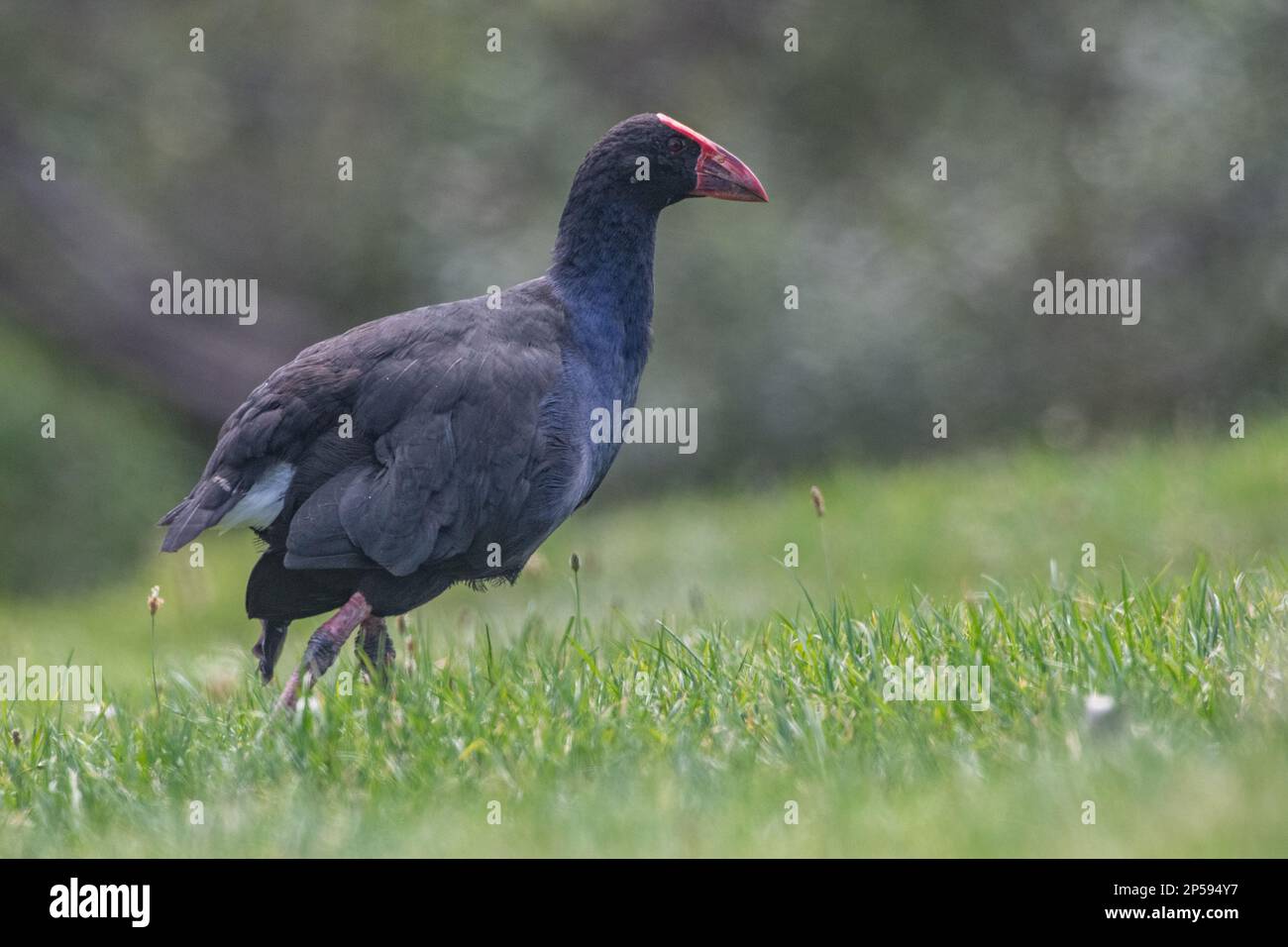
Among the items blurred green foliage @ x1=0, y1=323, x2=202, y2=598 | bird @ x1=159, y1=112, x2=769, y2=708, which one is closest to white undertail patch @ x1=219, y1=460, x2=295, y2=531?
bird @ x1=159, y1=112, x2=769, y2=708

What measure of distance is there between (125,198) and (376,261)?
8.32 ft

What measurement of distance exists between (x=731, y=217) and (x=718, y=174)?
7532 millimetres

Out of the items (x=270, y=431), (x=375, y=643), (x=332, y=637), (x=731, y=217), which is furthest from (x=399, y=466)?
(x=731, y=217)

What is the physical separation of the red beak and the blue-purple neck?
0.25 m

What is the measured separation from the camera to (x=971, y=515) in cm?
980

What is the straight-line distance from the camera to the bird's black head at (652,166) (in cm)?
589

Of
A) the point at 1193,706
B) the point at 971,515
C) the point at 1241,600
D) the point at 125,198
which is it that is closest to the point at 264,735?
the point at 1193,706

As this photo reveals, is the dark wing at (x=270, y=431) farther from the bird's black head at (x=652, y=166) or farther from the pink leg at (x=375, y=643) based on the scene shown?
the bird's black head at (x=652, y=166)

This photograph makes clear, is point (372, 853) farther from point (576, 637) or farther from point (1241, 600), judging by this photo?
point (1241, 600)

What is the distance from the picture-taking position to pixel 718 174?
19.8 ft

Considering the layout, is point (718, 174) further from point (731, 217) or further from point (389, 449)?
point (731, 217)

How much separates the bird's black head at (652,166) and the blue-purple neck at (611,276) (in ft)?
0.16

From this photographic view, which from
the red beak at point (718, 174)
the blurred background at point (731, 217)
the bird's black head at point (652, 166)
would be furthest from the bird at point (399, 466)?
the blurred background at point (731, 217)

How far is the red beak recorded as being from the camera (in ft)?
19.7
